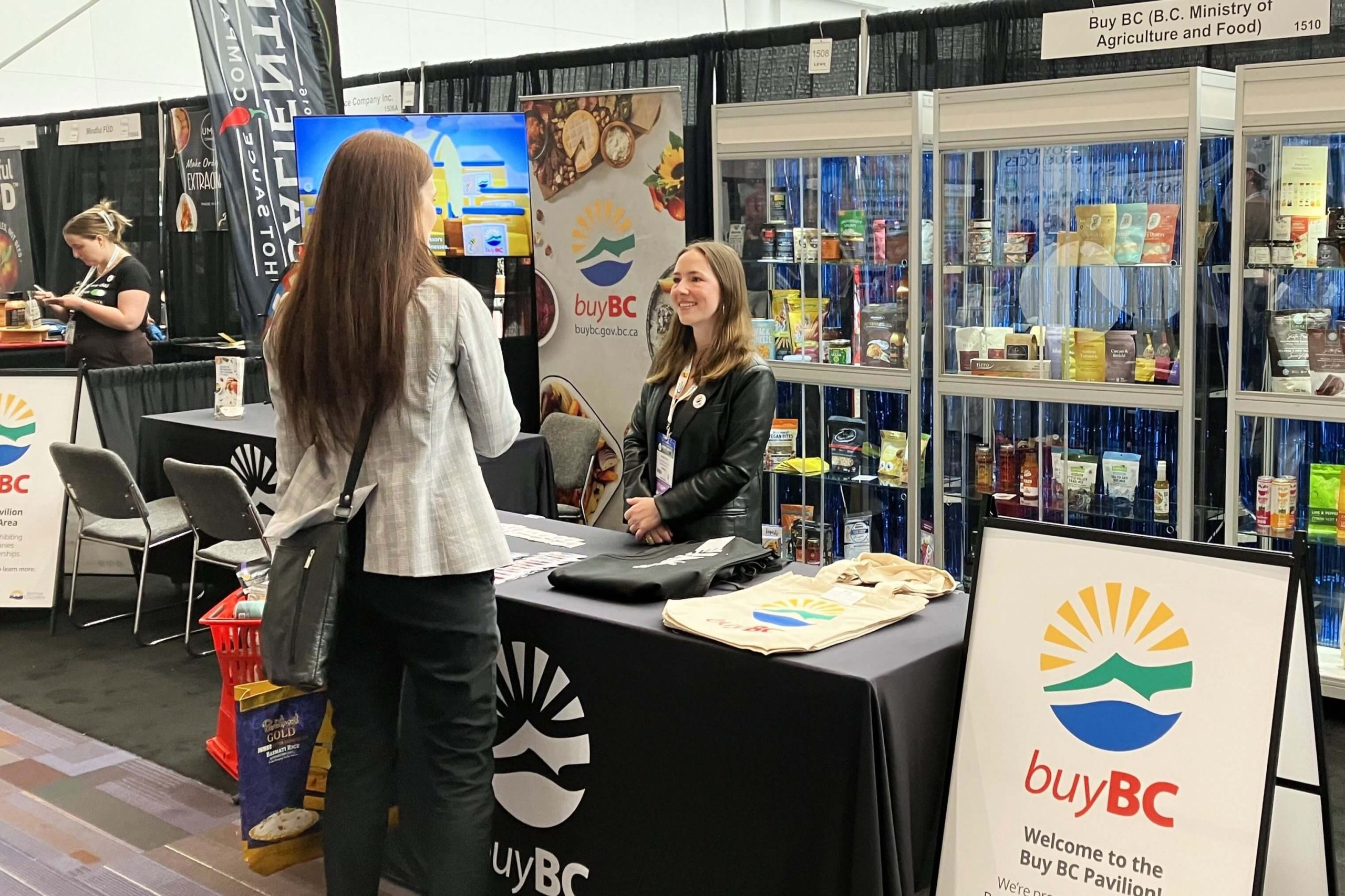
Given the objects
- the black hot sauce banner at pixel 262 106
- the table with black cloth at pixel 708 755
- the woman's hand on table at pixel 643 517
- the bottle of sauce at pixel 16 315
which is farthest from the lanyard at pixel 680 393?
the bottle of sauce at pixel 16 315

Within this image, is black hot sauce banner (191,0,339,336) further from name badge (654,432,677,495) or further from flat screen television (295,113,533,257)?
name badge (654,432,677,495)

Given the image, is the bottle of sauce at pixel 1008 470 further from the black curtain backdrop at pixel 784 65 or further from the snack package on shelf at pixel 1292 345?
the black curtain backdrop at pixel 784 65

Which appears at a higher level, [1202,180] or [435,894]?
[1202,180]

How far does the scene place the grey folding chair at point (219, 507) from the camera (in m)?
4.14

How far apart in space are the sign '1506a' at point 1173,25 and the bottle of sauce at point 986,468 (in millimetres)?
1350

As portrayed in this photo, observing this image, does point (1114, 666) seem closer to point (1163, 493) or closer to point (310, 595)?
point (310, 595)

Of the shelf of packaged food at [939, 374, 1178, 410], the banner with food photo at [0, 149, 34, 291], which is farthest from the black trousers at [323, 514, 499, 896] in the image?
the banner with food photo at [0, 149, 34, 291]

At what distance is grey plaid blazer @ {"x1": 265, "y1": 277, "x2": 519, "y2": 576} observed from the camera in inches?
87.0

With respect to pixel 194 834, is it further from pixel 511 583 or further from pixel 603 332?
pixel 603 332

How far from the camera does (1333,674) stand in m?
3.79

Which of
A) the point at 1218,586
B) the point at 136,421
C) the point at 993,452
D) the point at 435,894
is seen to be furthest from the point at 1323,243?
the point at 136,421

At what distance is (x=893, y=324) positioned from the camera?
454cm

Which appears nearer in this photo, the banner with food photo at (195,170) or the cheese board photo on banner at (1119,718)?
Result: the cheese board photo on banner at (1119,718)

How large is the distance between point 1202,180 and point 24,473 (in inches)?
178
